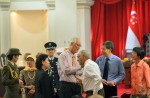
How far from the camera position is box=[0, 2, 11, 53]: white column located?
10.6m

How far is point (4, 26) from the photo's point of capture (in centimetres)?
1063

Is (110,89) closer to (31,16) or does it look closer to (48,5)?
(48,5)

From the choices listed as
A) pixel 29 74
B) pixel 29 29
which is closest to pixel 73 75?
pixel 29 74

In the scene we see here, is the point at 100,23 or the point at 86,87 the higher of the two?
the point at 100,23

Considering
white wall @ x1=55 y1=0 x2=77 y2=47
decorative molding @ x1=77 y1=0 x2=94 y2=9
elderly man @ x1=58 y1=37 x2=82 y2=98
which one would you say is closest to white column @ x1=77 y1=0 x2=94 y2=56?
decorative molding @ x1=77 y1=0 x2=94 y2=9

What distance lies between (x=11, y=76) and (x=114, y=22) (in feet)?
21.8

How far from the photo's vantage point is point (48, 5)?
10570 mm

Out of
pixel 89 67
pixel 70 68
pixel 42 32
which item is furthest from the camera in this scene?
pixel 42 32

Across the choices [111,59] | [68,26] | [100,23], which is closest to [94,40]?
[100,23]

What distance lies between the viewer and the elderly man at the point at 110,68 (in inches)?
219

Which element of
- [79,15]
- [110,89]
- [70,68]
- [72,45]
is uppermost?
[79,15]

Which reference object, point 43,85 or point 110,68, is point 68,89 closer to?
point 110,68

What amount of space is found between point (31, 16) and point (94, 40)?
2403 mm

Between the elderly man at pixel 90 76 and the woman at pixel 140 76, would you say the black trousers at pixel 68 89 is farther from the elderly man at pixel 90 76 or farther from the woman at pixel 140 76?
the woman at pixel 140 76
